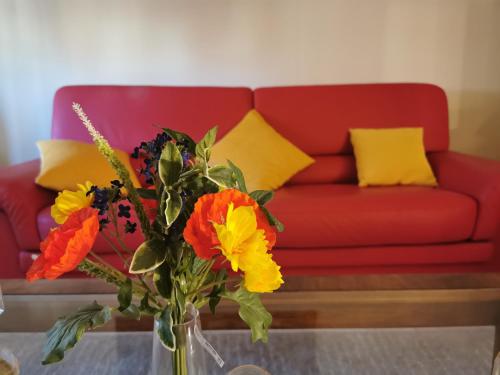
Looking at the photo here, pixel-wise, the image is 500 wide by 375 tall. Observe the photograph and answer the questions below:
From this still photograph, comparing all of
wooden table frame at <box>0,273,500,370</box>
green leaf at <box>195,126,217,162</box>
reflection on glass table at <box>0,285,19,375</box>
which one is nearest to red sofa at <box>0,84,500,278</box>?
wooden table frame at <box>0,273,500,370</box>

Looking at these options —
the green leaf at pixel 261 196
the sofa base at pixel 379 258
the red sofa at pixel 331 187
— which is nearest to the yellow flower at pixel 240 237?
the green leaf at pixel 261 196

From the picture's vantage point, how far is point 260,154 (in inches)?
Result: 81.2

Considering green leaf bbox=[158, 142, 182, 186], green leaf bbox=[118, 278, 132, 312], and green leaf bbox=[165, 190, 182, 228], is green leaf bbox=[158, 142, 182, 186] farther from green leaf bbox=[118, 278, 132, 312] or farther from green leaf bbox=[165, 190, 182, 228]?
green leaf bbox=[118, 278, 132, 312]

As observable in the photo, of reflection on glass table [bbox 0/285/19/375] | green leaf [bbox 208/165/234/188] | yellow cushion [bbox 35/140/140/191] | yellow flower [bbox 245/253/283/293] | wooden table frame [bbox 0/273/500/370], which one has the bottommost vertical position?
wooden table frame [bbox 0/273/500/370]

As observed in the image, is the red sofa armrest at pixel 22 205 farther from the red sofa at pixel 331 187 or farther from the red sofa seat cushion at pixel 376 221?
the red sofa seat cushion at pixel 376 221

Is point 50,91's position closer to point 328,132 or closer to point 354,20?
point 328,132

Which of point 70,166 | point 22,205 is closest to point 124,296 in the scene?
point 22,205

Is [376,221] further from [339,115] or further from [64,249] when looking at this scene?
[64,249]

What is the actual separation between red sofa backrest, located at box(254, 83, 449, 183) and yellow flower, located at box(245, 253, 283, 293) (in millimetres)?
1775

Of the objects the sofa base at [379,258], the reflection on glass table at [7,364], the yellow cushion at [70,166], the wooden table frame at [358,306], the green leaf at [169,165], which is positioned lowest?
the sofa base at [379,258]

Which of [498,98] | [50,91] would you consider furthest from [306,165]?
[50,91]

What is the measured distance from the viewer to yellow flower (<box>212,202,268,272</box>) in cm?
43

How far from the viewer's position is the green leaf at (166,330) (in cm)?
51

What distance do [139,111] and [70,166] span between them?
52 cm
